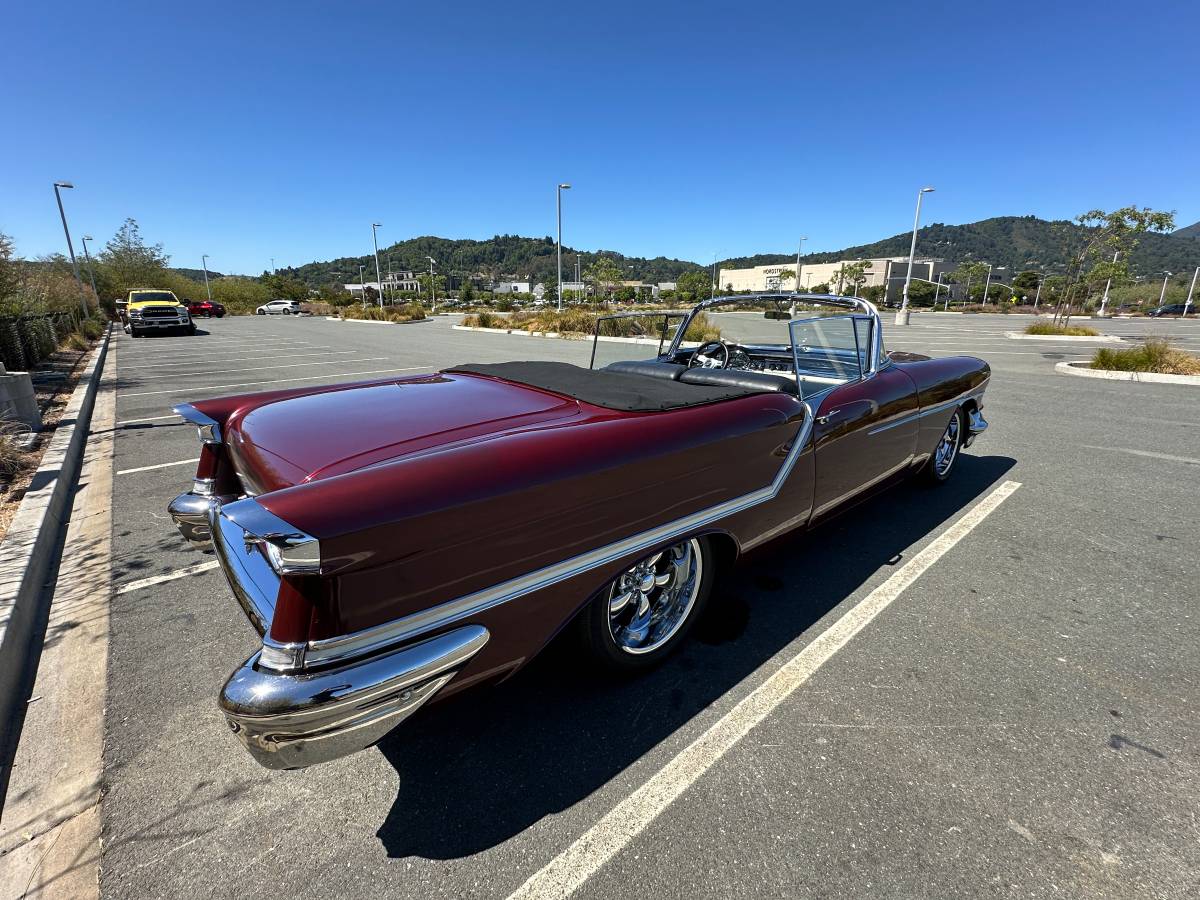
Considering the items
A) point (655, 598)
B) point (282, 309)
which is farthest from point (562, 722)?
point (282, 309)

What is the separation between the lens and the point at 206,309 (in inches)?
1524

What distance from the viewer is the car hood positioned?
1775 millimetres

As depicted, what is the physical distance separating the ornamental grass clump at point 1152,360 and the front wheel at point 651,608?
11.3 metres

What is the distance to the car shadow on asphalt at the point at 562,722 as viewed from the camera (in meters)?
1.67

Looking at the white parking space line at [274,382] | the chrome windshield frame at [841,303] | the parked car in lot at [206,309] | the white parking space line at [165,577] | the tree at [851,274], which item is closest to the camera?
the white parking space line at [165,577]

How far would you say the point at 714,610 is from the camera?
106 inches

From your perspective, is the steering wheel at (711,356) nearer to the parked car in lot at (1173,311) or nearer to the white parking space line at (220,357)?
the white parking space line at (220,357)

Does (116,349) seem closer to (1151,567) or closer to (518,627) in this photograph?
(518,627)

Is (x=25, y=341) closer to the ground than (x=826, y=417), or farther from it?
closer to the ground

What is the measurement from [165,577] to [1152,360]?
13.5m

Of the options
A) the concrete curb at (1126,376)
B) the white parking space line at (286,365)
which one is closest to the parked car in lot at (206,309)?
the white parking space line at (286,365)

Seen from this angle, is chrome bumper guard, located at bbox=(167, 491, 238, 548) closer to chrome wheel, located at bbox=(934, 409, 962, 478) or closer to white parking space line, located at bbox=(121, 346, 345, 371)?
chrome wheel, located at bbox=(934, 409, 962, 478)

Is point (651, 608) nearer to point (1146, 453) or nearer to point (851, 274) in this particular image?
point (1146, 453)

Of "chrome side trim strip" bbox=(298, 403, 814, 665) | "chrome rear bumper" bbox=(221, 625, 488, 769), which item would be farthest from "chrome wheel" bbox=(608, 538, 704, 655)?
"chrome rear bumper" bbox=(221, 625, 488, 769)
